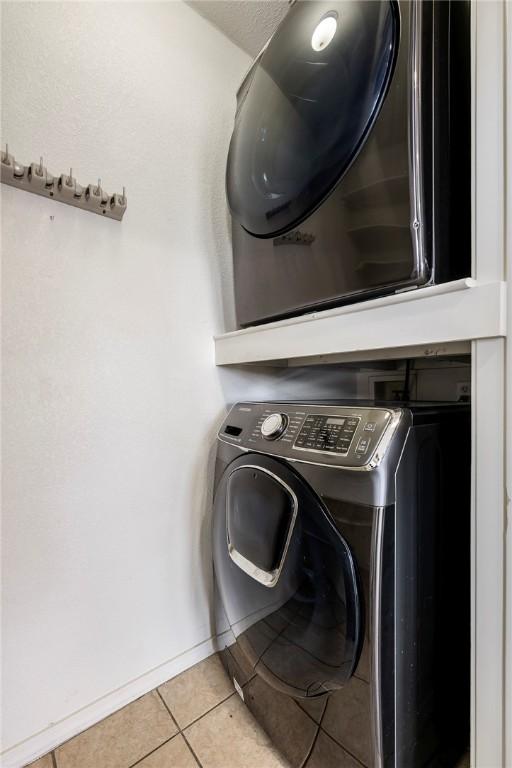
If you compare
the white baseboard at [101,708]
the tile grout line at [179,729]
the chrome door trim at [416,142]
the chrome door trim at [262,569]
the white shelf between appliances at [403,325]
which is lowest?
the tile grout line at [179,729]

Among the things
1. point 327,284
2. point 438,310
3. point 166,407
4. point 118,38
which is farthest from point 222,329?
point 118,38

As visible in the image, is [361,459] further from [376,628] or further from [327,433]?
[376,628]

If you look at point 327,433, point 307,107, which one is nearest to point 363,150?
point 307,107

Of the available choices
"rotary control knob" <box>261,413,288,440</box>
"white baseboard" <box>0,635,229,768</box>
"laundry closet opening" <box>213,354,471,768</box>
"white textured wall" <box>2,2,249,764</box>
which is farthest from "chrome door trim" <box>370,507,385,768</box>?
"white textured wall" <box>2,2,249,764</box>

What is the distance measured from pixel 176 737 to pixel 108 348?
1010 mm

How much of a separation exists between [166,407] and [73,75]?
35.8 inches

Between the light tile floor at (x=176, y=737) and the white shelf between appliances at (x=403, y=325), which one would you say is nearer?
the white shelf between appliances at (x=403, y=325)

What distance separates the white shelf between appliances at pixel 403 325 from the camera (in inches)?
19.9

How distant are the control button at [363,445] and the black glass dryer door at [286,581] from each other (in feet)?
0.44

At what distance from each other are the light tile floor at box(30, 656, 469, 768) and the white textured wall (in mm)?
52

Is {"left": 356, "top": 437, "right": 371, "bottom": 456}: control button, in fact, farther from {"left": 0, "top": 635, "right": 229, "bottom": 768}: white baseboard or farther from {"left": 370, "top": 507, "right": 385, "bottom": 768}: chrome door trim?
{"left": 0, "top": 635, "right": 229, "bottom": 768}: white baseboard

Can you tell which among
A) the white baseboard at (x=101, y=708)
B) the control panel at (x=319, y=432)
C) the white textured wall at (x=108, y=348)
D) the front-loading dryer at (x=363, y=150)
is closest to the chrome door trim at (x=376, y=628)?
the control panel at (x=319, y=432)

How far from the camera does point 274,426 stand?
785 mm

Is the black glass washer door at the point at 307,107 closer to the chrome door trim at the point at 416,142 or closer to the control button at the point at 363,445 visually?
the chrome door trim at the point at 416,142
